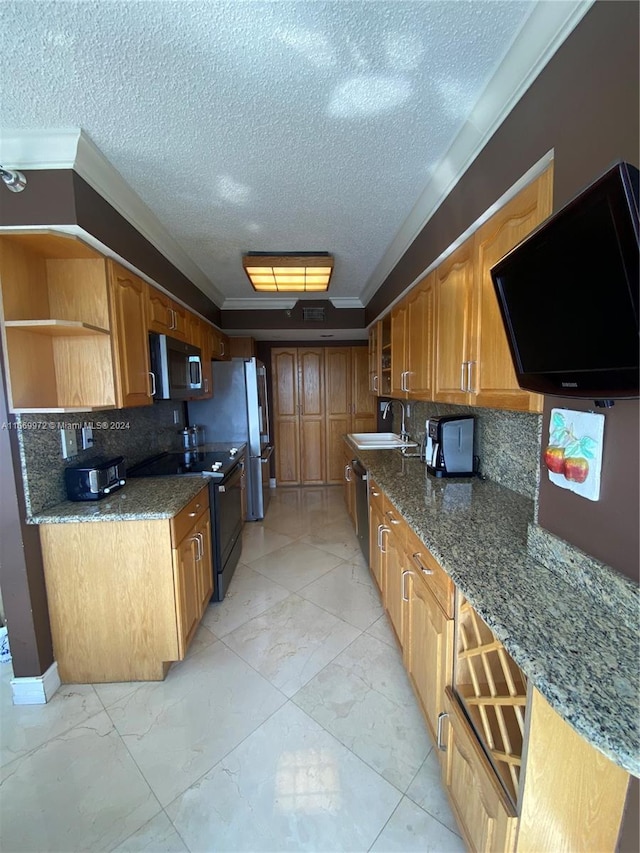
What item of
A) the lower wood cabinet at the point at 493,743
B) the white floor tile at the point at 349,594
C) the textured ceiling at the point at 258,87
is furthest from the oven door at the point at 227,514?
the textured ceiling at the point at 258,87

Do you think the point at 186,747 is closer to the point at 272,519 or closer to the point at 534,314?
the point at 534,314

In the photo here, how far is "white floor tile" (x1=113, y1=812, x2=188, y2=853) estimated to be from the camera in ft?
3.48

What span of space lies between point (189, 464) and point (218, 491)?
1.52 ft

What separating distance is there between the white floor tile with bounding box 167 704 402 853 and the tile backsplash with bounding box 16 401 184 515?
138 cm

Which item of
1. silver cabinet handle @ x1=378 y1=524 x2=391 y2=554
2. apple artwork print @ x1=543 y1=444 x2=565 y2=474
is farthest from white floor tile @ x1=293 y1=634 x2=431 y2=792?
apple artwork print @ x1=543 y1=444 x2=565 y2=474

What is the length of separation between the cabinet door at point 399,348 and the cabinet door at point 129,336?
174cm

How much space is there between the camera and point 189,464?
2568mm

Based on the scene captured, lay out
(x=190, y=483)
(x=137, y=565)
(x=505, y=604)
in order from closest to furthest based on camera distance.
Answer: (x=505, y=604)
(x=137, y=565)
(x=190, y=483)

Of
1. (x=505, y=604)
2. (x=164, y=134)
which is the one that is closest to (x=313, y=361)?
(x=164, y=134)

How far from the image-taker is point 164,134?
1306 mm

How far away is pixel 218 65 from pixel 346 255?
1649 mm

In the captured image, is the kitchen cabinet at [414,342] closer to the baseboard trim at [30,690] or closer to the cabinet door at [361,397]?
the cabinet door at [361,397]

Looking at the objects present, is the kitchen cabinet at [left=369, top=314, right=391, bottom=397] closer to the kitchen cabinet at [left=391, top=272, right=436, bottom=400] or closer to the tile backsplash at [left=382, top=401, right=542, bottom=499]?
the kitchen cabinet at [left=391, top=272, right=436, bottom=400]

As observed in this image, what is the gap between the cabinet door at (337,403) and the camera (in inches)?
191
